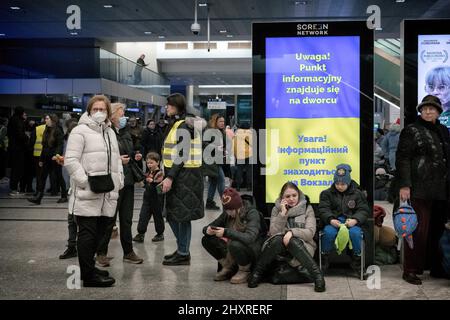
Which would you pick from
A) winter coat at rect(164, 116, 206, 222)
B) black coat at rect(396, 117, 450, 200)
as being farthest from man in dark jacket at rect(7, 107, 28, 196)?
black coat at rect(396, 117, 450, 200)

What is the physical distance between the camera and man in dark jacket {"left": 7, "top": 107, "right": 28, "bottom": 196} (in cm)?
1273

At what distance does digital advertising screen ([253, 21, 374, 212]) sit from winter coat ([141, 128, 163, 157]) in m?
7.23

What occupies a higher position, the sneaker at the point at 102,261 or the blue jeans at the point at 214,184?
the blue jeans at the point at 214,184

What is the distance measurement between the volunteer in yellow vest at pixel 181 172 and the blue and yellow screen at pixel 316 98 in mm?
732

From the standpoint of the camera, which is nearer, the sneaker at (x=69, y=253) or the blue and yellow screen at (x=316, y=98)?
the blue and yellow screen at (x=316, y=98)

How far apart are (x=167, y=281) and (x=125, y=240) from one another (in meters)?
1.00

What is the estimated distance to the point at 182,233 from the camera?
5.97m

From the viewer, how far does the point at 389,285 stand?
5.14 meters

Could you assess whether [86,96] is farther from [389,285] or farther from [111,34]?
[389,285]

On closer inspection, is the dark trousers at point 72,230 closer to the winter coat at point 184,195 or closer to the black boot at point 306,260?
the winter coat at point 184,195

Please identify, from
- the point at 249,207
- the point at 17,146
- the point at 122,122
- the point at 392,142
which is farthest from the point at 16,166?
the point at 249,207

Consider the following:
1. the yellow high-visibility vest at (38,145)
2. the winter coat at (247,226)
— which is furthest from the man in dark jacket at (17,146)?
the winter coat at (247,226)

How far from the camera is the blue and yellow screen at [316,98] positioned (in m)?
5.68

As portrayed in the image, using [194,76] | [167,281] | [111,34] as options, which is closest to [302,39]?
[167,281]
